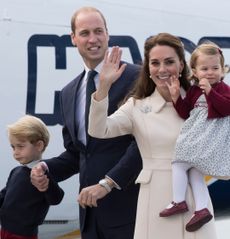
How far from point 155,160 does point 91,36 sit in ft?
2.08

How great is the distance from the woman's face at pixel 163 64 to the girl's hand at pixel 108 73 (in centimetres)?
13

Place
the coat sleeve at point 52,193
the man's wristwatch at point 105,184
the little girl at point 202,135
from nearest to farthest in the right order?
1. the little girl at point 202,135
2. the man's wristwatch at point 105,184
3. the coat sleeve at point 52,193

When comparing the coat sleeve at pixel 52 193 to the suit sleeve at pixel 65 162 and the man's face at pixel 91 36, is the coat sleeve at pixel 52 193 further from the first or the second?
the man's face at pixel 91 36

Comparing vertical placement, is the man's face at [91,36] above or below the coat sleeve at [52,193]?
above

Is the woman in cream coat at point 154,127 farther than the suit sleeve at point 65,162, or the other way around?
the suit sleeve at point 65,162

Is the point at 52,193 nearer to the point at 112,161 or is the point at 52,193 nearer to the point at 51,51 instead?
the point at 112,161

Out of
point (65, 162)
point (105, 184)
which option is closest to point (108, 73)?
point (105, 184)

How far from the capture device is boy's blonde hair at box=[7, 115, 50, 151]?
117 inches

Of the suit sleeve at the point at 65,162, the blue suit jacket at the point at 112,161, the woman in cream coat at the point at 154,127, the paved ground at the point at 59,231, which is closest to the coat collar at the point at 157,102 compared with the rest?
the woman in cream coat at the point at 154,127

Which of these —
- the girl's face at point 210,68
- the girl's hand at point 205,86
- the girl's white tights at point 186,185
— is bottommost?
the girl's white tights at point 186,185

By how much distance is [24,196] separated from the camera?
2959 mm

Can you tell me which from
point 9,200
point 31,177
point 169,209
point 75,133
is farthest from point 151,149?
point 9,200

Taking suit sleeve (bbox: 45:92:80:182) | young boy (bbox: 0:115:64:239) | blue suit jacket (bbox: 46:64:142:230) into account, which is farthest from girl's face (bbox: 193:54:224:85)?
young boy (bbox: 0:115:64:239)

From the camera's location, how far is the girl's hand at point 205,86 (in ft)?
7.15
